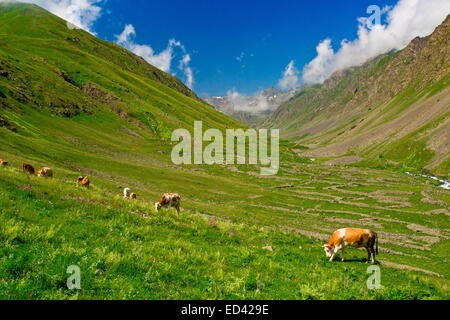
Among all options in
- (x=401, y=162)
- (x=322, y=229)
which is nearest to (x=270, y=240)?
(x=322, y=229)

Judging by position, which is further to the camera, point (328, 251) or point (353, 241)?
point (353, 241)

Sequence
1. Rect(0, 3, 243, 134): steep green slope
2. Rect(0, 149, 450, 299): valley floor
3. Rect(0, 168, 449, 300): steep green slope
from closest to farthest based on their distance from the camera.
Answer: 1. Rect(0, 168, 449, 300): steep green slope
2. Rect(0, 149, 450, 299): valley floor
3. Rect(0, 3, 243, 134): steep green slope

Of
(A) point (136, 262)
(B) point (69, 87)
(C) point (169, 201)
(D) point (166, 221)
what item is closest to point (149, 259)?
(A) point (136, 262)

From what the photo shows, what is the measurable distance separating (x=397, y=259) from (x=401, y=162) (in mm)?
155104

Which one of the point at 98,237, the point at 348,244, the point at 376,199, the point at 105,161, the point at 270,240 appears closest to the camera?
the point at 98,237

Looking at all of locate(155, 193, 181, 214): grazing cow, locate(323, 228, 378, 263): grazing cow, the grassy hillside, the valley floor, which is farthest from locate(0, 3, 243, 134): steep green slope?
locate(323, 228, 378, 263): grazing cow

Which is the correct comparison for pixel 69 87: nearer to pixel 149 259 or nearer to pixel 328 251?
pixel 328 251

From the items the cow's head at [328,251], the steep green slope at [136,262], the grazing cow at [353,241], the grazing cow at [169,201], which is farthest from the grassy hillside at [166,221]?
the grazing cow at [169,201]

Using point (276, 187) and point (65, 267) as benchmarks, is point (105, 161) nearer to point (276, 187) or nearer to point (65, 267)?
point (276, 187)

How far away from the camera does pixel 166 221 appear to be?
2050 centimetres

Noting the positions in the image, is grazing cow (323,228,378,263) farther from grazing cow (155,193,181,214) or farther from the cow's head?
grazing cow (155,193,181,214)

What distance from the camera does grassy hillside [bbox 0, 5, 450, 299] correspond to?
36.6 feet
